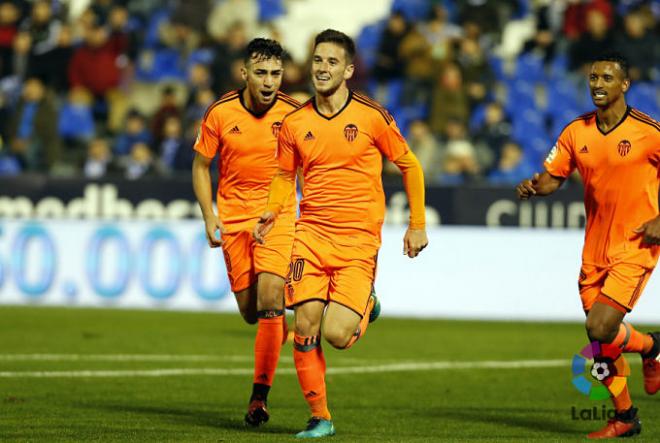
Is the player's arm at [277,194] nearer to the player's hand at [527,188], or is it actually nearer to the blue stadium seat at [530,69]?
the player's hand at [527,188]

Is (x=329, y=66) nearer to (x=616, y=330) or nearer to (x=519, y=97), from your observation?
(x=616, y=330)

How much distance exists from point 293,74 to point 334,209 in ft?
37.8

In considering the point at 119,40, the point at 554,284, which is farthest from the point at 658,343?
the point at 119,40

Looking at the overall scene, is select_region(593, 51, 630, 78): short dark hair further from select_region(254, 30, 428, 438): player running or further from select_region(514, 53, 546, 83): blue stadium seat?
select_region(514, 53, 546, 83): blue stadium seat

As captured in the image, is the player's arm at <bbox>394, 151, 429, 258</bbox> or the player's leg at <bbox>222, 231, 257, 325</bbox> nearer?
the player's arm at <bbox>394, 151, 429, 258</bbox>

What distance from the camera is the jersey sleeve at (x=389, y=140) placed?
8.64 m

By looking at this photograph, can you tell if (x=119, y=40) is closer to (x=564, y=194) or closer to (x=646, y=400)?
(x=564, y=194)

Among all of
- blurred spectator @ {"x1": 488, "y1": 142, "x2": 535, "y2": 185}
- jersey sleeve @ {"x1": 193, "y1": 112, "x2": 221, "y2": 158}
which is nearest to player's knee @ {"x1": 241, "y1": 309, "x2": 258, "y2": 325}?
jersey sleeve @ {"x1": 193, "y1": 112, "x2": 221, "y2": 158}

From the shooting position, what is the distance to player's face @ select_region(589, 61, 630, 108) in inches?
343

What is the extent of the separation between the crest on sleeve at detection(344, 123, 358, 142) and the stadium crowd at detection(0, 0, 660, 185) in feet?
34.7

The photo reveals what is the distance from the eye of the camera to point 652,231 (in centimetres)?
859

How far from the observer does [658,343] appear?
9.16 meters

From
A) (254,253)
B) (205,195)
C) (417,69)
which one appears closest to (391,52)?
(417,69)

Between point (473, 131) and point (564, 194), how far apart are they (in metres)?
3.27
